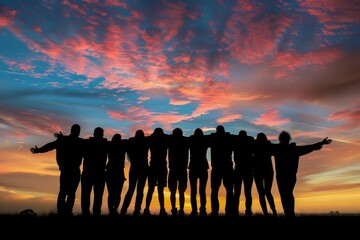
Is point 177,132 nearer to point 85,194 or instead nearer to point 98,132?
point 98,132

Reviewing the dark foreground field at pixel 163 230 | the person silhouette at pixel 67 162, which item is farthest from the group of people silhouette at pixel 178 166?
the dark foreground field at pixel 163 230

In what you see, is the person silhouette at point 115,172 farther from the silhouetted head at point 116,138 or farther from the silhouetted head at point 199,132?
the silhouetted head at point 199,132

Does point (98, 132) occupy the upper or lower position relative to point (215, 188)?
upper

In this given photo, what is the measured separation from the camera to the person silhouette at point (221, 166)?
517 inches

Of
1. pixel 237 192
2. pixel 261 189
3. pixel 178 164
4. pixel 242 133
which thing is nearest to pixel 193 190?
pixel 178 164

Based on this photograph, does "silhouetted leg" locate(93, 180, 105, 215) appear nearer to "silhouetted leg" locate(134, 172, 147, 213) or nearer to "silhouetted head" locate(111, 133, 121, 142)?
"silhouetted leg" locate(134, 172, 147, 213)

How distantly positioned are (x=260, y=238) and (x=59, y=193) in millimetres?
8119

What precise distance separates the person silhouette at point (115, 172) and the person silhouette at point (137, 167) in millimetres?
397

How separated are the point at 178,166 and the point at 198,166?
0.84 meters

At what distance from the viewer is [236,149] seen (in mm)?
13531

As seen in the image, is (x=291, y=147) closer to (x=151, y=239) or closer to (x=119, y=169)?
(x=119, y=169)

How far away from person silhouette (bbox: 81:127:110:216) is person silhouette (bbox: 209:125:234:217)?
452 cm

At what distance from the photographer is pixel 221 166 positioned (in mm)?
13180

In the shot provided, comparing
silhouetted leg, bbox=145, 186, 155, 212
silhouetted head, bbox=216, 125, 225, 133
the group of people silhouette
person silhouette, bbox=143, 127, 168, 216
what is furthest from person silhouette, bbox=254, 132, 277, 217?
silhouetted leg, bbox=145, 186, 155, 212
